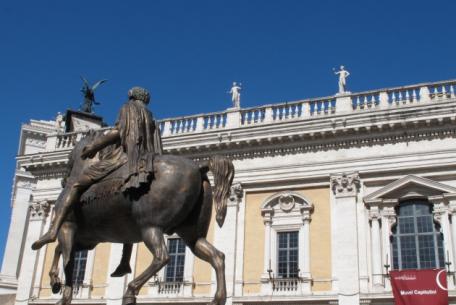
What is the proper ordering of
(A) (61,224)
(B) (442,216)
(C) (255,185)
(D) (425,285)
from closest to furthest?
(A) (61,224)
(D) (425,285)
(B) (442,216)
(C) (255,185)

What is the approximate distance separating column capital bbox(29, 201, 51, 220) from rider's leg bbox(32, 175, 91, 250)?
71.7 feet

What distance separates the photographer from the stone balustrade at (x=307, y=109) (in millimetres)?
21750

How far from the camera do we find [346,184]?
2178 cm

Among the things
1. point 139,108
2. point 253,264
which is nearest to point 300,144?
point 253,264

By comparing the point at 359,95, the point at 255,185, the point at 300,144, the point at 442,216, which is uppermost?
the point at 359,95

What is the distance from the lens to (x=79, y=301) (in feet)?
79.2

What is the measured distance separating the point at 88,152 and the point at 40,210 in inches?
862

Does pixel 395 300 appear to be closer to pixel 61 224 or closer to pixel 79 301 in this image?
pixel 79 301

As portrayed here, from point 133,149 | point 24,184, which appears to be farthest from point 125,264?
point 24,184

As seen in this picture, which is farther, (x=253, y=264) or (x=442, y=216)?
(x=253, y=264)

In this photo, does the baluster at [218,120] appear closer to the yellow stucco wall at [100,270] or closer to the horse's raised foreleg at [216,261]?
the yellow stucco wall at [100,270]

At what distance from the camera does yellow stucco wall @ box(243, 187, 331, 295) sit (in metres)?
21.1

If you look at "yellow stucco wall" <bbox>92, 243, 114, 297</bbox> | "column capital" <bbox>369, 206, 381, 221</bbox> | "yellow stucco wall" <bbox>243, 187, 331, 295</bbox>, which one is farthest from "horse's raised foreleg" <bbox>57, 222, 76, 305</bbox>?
"yellow stucco wall" <bbox>92, 243, 114, 297</bbox>

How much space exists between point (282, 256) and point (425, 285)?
17.1 feet
